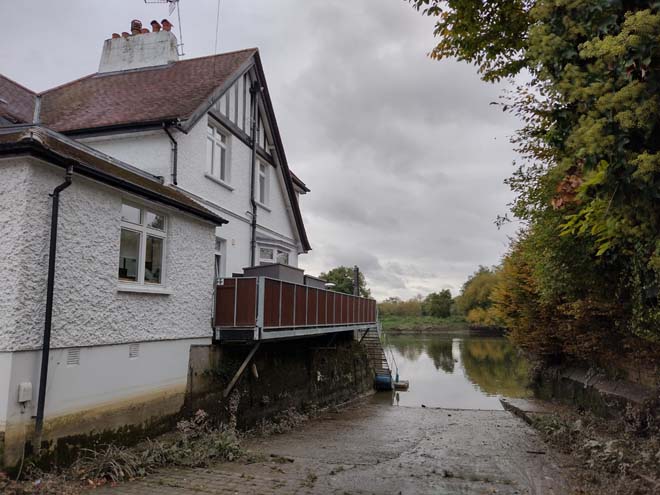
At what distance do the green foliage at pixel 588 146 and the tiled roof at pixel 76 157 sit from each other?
5.42m

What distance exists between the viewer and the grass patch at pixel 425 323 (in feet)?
312

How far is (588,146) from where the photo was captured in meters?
4.81

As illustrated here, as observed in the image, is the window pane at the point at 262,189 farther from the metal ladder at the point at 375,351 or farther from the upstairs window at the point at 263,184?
the metal ladder at the point at 375,351

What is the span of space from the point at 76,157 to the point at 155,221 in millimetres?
2055

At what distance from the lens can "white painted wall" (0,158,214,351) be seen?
21.5 feet

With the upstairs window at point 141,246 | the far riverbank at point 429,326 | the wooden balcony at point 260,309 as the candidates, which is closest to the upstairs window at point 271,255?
the wooden balcony at point 260,309

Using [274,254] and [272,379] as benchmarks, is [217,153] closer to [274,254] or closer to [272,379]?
[274,254]

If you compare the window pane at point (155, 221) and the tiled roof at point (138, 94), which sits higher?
the tiled roof at point (138, 94)

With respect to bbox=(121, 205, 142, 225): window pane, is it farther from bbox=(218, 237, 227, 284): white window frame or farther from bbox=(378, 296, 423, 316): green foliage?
bbox=(378, 296, 423, 316): green foliage

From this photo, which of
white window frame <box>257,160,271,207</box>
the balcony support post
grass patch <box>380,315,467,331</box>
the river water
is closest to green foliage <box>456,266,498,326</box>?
grass patch <box>380,315,467,331</box>

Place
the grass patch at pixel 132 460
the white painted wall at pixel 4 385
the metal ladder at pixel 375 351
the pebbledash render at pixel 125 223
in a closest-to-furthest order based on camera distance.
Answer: the grass patch at pixel 132 460 < the white painted wall at pixel 4 385 < the pebbledash render at pixel 125 223 < the metal ladder at pixel 375 351

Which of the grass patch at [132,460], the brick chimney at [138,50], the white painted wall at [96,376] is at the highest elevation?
the brick chimney at [138,50]

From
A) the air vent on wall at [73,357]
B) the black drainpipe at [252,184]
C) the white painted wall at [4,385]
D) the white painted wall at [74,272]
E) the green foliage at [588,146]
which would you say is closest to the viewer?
the green foliage at [588,146]

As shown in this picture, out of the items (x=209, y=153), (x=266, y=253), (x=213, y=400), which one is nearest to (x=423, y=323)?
(x=266, y=253)
